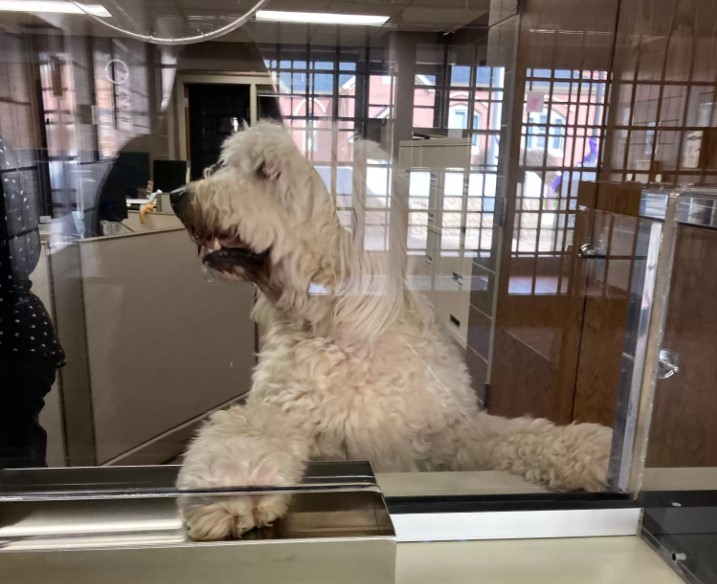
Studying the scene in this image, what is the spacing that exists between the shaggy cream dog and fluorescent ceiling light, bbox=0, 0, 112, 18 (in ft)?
1.34

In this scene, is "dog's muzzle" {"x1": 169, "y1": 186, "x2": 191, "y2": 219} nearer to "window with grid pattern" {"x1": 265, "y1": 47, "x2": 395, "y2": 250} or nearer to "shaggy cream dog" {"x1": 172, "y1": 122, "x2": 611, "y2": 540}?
"shaggy cream dog" {"x1": 172, "y1": 122, "x2": 611, "y2": 540}

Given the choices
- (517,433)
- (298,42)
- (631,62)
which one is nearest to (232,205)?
(298,42)

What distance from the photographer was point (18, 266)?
1062 mm

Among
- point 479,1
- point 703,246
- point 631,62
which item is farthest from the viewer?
point 631,62

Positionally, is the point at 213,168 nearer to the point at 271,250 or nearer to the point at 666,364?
the point at 271,250

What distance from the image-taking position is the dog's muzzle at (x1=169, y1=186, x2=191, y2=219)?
2.96 ft

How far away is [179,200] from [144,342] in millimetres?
831

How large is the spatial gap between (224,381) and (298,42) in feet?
2.52

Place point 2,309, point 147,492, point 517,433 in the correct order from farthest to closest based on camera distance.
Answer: point 2,309 → point 517,433 → point 147,492

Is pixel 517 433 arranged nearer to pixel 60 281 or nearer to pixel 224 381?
pixel 224 381

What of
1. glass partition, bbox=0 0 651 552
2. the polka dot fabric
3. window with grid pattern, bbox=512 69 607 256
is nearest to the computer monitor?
glass partition, bbox=0 0 651 552

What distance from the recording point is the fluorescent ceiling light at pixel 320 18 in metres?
1.12

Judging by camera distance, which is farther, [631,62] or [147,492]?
[631,62]

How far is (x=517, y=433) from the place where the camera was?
869 millimetres
